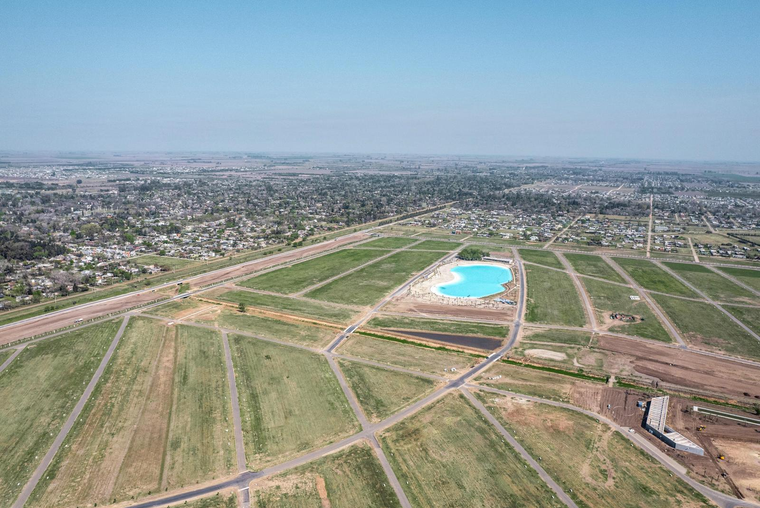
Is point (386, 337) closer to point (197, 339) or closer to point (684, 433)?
point (197, 339)

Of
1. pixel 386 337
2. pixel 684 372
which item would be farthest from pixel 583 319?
pixel 386 337

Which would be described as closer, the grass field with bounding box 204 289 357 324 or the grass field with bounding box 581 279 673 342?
the grass field with bounding box 581 279 673 342

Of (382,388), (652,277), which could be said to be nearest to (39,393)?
(382,388)

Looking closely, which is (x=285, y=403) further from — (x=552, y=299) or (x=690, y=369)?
(x=552, y=299)

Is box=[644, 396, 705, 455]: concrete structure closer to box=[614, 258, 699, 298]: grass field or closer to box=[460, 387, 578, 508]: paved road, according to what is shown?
box=[460, 387, 578, 508]: paved road

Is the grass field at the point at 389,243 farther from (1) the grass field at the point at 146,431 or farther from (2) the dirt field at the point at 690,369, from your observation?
(2) the dirt field at the point at 690,369

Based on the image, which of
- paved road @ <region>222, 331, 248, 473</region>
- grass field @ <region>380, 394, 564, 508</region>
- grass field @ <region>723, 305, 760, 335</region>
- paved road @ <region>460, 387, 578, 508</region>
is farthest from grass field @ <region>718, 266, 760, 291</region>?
paved road @ <region>222, 331, 248, 473</region>

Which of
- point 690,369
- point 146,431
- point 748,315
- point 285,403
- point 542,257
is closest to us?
point 146,431
